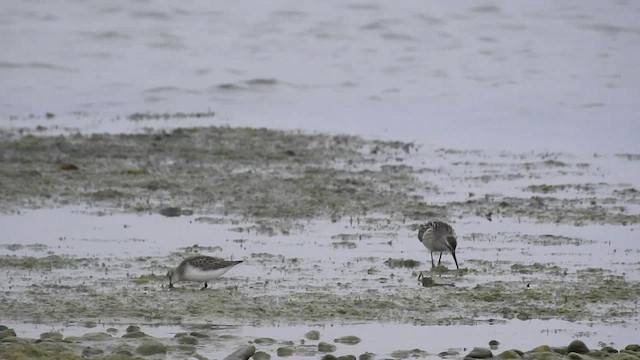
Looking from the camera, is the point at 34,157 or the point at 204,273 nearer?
the point at 204,273

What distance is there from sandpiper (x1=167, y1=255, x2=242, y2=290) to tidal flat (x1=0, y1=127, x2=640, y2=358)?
13cm

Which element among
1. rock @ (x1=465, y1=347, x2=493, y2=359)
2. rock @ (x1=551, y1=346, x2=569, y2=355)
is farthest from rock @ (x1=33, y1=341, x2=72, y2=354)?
Answer: rock @ (x1=551, y1=346, x2=569, y2=355)

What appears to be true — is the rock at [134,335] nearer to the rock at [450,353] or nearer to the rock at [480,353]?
the rock at [450,353]

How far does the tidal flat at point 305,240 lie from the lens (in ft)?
34.6

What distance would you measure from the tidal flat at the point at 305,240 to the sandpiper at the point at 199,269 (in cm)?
13

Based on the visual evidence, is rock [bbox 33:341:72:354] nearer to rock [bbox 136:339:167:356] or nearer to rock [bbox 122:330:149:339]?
rock [bbox 136:339:167:356]

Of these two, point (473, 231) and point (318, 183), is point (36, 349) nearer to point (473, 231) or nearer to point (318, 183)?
point (473, 231)

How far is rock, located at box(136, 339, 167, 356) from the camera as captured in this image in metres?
9.52

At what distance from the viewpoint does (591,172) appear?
16875 mm

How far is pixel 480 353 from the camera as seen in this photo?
31.0 feet

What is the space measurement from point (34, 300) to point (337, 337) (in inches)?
99.2

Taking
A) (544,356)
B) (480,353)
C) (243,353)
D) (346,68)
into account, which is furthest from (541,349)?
(346,68)

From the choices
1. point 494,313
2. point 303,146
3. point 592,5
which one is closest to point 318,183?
point 303,146

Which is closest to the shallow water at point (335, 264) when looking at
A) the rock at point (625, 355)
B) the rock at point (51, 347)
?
the rock at point (625, 355)
